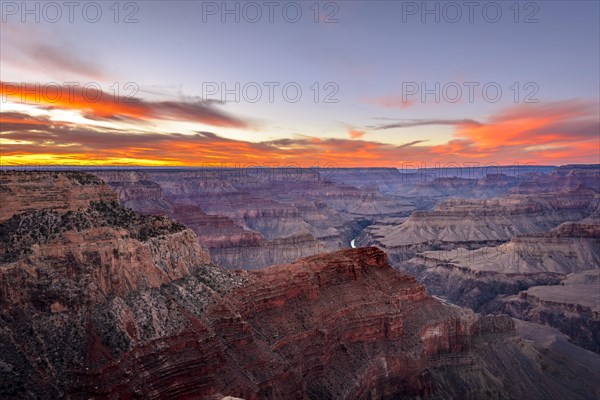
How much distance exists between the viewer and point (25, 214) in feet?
136

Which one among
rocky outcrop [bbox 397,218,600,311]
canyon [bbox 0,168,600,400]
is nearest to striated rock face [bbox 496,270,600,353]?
rocky outcrop [bbox 397,218,600,311]

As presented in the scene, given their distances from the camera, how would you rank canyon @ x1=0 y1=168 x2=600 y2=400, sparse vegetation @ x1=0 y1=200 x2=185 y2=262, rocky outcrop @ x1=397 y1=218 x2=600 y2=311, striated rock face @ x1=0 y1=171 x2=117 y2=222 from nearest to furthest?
canyon @ x1=0 y1=168 x2=600 y2=400 → sparse vegetation @ x1=0 y1=200 x2=185 y2=262 → striated rock face @ x1=0 y1=171 x2=117 y2=222 → rocky outcrop @ x1=397 y1=218 x2=600 y2=311

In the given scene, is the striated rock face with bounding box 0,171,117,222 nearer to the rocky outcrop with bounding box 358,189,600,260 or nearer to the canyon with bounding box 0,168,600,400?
the canyon with bounding box 0,168,600,400

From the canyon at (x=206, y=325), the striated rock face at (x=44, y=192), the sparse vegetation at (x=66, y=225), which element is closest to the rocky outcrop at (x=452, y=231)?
the canyon at (x=206, y=325)

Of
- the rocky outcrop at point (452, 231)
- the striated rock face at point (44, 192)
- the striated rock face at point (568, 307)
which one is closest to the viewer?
the striated rock face at point (44, 192)

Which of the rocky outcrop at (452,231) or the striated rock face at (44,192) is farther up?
the striated rock face at (44,192)

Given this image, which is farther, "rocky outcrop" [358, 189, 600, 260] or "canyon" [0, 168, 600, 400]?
"rocky outcrop" [358, 189, 600, 260]

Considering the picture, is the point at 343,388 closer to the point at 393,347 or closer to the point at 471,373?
the point at 393,347

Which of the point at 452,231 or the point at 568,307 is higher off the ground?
the point at 452,231

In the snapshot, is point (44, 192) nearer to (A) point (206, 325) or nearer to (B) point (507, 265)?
(A) point (206, 325)

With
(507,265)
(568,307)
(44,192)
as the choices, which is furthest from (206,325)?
(507,265)

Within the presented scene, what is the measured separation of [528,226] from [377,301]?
16517 centimetres

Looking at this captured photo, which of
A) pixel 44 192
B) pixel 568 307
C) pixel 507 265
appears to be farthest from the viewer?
pixel 507 265

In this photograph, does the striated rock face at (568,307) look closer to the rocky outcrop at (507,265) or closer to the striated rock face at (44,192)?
the rocky outcrop at (507,265)
